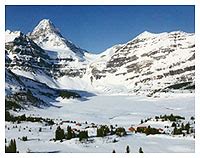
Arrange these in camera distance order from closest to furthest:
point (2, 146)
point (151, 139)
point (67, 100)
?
point (2, 146), point (151, 139), point (67, 100)

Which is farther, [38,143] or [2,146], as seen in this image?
[38,143]
